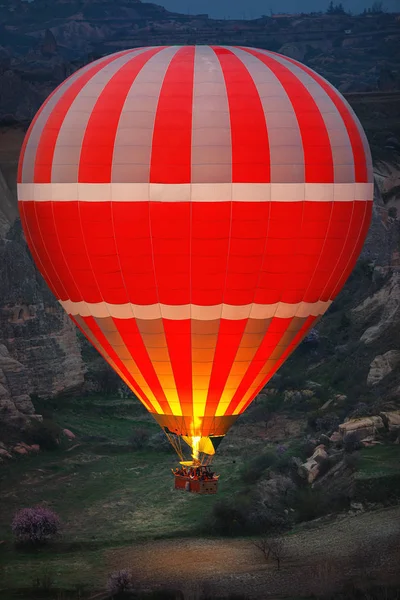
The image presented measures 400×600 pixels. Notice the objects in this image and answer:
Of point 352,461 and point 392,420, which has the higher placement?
point 392,420

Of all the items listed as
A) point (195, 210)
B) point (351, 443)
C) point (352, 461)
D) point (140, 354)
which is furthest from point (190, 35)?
point (195, 210)

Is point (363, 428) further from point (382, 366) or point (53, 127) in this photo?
point (53, 127)

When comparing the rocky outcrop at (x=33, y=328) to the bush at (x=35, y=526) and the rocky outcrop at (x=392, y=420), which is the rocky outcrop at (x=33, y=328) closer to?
the bush at (x=35, y=526)

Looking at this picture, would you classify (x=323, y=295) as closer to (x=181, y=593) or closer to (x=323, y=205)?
(x=323, y=205)

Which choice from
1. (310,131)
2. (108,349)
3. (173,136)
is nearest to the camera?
(173,136)

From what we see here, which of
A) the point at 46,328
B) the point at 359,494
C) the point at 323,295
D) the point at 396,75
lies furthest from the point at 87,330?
the point at 396,75

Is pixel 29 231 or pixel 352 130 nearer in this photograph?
pixel 352 130

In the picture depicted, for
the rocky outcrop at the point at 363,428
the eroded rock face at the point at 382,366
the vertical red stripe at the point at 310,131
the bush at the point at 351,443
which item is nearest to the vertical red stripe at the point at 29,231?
the vertical red stripe at the point at 310,131
